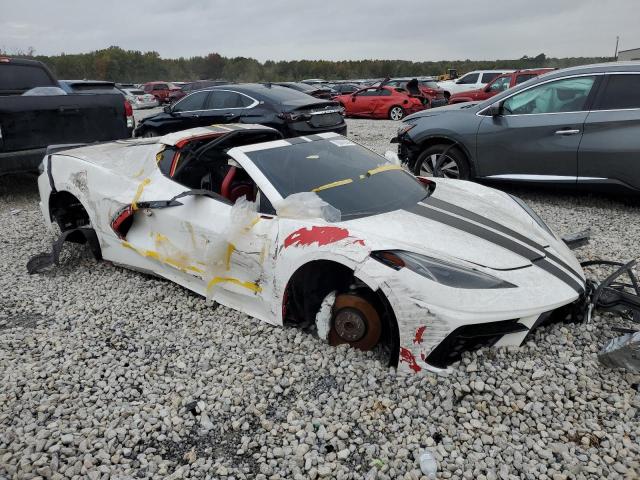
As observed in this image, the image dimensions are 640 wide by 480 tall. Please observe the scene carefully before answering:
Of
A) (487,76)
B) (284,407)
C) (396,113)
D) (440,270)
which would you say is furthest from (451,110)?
(487,76)

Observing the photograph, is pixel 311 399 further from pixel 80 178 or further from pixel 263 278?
pixel 80 178

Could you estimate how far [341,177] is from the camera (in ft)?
11.5

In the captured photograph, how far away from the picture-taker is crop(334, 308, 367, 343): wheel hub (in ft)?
9.34

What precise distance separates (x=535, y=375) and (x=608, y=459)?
20.7 inches

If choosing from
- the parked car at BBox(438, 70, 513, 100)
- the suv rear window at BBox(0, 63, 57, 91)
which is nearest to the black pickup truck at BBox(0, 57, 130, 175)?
the suv rear window at BBox(0, 63, 57, 91)

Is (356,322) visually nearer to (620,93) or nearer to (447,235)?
(447,235)

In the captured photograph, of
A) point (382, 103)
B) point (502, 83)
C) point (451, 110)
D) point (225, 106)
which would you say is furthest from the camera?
point (382, 103)

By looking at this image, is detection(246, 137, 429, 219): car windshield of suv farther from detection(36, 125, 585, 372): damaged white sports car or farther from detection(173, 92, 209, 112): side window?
detection(173, 92, 209, 112): side window

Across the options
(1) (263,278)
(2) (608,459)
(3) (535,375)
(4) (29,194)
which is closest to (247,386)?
(1) (263,278)

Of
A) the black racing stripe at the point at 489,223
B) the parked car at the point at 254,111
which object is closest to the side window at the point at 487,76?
the parked car at the point at 254,111

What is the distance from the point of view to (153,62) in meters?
57.9

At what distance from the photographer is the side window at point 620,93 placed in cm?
544

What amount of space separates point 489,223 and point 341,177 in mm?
1053

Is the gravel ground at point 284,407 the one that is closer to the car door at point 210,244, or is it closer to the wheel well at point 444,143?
the car door at point 210,244
